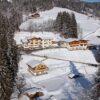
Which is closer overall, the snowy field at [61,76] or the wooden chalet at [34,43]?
the snowy field at [61,76]

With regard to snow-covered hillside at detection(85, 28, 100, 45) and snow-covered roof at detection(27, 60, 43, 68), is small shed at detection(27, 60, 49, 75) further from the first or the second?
snow-covered hillside at detection(85, 28, 100, 45)

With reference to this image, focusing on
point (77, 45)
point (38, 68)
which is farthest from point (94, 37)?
point (38, 68)

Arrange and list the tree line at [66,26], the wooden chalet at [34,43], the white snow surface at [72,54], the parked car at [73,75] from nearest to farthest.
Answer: the parked car at [73,75], the white snow surface at [72,54], the wooden chalet at [34,43], the tree line at [66,26]

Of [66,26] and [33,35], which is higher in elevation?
[66,26]

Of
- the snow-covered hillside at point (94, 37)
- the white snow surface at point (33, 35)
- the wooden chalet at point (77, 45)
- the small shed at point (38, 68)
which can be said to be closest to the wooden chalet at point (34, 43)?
the white snow surface at point (33, 35)

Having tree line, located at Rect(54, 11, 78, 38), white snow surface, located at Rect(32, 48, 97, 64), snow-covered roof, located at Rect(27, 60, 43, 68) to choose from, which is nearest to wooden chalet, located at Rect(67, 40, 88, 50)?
white snow surface, located at Rect(32, 48, 97, 64)

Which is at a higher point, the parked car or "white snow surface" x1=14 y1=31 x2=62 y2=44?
"white snow surface" x1=14 y1=31 x2=62 y2=44

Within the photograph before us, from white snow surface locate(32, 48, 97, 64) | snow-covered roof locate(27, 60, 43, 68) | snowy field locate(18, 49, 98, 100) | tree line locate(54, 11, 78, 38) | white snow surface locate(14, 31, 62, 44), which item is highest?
tree line locate(54, 11, 78, 38)

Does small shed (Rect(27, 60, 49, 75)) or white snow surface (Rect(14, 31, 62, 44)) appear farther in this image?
white snow surface (Rect(14, 31, 62, 44))

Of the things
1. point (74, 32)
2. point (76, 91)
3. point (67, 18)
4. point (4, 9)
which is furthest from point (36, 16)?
point (76, 91)

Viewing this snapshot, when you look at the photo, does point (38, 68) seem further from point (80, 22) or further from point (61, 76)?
point (80, 22)

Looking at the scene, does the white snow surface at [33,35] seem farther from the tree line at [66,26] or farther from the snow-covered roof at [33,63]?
the snow-covered roof at [33,63]

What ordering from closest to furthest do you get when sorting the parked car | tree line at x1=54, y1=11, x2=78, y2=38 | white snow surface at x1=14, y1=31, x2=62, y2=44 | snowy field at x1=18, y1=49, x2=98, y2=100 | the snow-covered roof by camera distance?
1. snowy field at x1=18, y1=49, x2=98, y2=100
2. the parked car
3. the snow-covered roof
4. white snow surface at x1=14, y1=31, x2=62, y2=44
5. tree line at x1=54, y1=11, x2=78, y2=38
